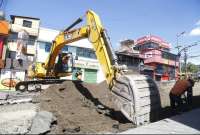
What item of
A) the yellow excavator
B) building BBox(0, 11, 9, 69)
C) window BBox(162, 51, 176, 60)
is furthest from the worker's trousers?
window BBox(162, 51, 176, 60)

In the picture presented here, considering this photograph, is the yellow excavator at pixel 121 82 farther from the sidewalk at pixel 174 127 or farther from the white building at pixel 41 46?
the white building at pixel 41 46

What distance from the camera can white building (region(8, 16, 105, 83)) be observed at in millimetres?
30906

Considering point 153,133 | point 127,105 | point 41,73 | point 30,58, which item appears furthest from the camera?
point 30,58

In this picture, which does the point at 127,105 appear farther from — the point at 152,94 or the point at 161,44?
the point at 161,44

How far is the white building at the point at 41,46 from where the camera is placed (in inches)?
1217

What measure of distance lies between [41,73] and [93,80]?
66.3 ft

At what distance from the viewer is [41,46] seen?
103ft

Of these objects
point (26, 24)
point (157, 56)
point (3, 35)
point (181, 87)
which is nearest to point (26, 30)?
point (26, 24)

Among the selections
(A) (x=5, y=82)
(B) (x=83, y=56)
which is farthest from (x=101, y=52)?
(B) (x=83, y=56)

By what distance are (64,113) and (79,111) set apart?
2.14 feet

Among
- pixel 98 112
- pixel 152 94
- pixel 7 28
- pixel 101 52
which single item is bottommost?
pixel 98 112

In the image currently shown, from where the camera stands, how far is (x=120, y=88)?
7.84m

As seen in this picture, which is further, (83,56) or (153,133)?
(83,56)

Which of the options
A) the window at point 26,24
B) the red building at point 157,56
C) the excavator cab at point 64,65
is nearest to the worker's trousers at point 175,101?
the excavator cab at point 64,65
